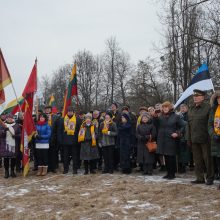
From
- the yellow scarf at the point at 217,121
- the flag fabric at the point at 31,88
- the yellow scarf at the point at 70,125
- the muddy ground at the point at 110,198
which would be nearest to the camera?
the muddy ground at the point at 110,198

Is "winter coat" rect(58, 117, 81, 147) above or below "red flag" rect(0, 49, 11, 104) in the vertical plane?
below

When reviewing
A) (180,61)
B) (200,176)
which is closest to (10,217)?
(200,176)

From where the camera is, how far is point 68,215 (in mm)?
6465

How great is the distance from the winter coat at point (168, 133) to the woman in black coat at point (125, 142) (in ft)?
4.81

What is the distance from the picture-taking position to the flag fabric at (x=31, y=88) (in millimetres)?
11781

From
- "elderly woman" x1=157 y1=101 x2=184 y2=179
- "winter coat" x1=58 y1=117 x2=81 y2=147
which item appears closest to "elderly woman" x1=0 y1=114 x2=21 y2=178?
"winter coat" x1=58 y1=117 x2=81 y2=147

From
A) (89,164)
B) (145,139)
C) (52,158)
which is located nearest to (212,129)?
(145,139)

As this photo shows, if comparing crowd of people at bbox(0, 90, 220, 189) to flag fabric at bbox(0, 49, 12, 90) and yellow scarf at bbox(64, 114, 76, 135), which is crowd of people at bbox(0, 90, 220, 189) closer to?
yellow scarf at bbox(64, 114, 76, 135)

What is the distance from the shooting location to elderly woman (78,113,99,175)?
34.7ft

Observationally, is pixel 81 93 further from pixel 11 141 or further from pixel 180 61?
pixel 11 141

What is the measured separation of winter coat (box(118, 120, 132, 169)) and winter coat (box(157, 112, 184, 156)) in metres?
1.47

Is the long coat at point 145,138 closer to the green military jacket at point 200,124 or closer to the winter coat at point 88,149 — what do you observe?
the winter coat at point 88,149

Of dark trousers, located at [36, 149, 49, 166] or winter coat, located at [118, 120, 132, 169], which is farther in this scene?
dark trousers, located at [36, 149, 49, 166]

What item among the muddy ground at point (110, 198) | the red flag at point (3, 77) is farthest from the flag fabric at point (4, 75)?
the muddy ground at point (110, 198)
